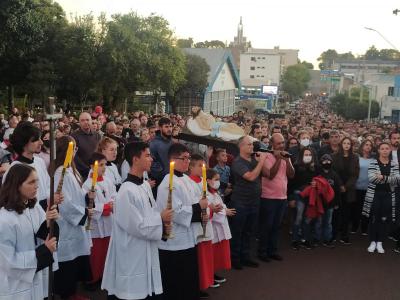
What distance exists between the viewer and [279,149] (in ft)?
24.7

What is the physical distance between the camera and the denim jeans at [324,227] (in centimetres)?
838

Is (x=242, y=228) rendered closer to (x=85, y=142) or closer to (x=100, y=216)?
(x=100, y=216)

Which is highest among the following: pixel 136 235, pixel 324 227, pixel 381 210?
pixel 136 235

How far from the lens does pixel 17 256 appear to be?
385cm

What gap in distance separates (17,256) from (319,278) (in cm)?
462

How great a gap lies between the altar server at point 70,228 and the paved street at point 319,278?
60 cm

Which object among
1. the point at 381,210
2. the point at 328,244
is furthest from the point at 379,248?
the point at 328,244

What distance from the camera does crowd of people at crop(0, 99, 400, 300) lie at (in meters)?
4.05

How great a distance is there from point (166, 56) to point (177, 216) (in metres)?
26.0

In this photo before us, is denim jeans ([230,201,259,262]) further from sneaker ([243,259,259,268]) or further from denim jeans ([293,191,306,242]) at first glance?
denim jeans ([293,191,306,242])

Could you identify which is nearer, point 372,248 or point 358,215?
point 372,248

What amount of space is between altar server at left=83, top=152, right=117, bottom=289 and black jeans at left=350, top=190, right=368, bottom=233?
4833mm

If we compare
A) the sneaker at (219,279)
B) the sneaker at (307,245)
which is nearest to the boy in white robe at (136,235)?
the sneaker at (219,279)

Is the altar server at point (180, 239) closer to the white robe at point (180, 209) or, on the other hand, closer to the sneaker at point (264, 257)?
the white robe at point (180, 209)
